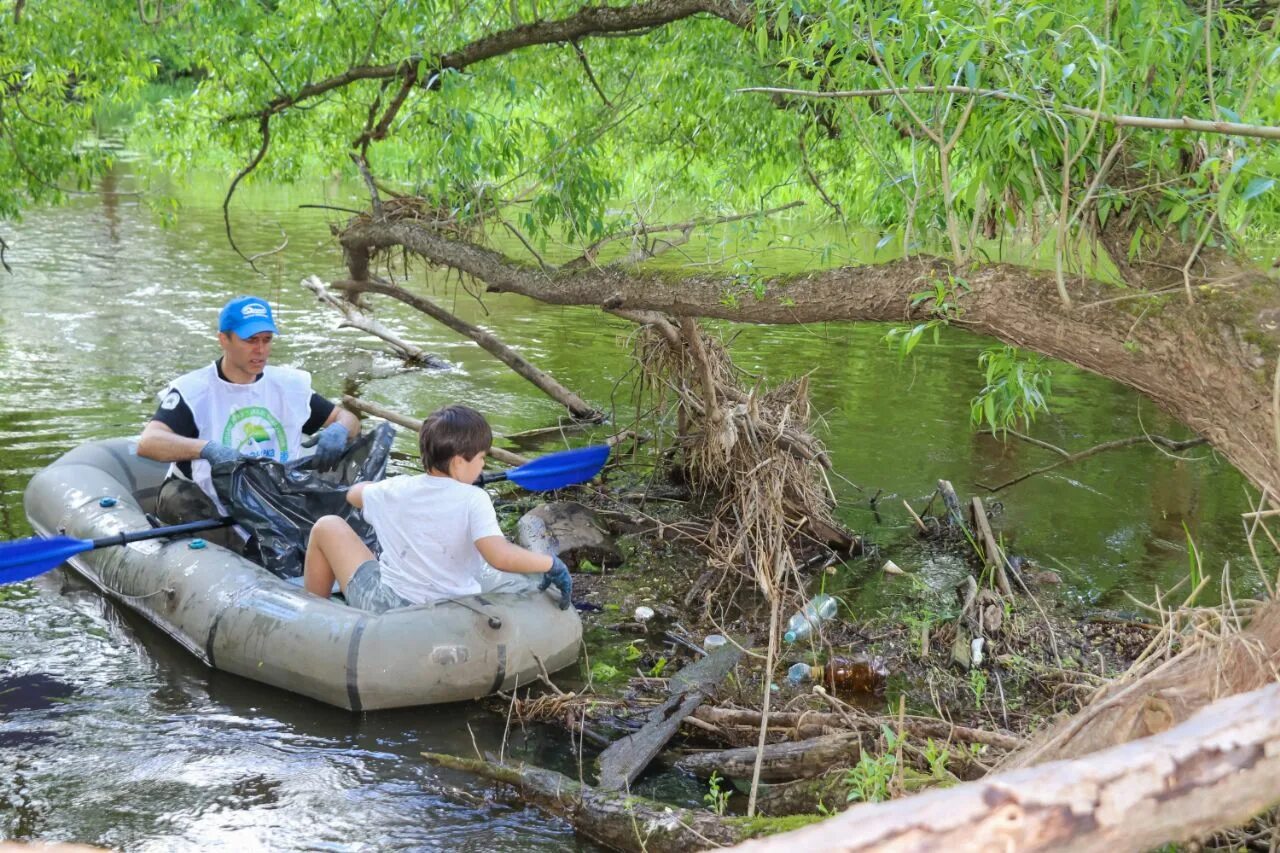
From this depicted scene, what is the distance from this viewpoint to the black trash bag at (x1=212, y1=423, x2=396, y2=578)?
5004 mm

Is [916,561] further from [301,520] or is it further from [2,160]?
[2,160]

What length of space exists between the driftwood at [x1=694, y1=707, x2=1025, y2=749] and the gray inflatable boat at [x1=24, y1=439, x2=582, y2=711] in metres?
0.75

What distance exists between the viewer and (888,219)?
17.7ft

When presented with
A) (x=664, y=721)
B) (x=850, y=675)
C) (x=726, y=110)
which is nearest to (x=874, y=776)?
(x=664, y=721)

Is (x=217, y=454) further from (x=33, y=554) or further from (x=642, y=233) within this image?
(x=642, y=233)

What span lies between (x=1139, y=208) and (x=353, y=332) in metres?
8.51

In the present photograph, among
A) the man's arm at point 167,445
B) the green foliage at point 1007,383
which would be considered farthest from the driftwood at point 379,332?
the green foliage at point 1007,383

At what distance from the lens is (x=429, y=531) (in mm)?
4285

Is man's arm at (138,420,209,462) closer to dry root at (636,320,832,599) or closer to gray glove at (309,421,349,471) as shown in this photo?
gray glove at (309,421,349,471)

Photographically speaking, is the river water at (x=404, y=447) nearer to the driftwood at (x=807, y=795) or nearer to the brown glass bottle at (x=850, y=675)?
the driftwood at (x=807, y=795)

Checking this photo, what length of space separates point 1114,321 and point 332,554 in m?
2.85

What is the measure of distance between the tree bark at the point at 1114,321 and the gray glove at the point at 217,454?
6.43 ft

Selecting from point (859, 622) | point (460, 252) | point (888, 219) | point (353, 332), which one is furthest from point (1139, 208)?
point (353, 332)

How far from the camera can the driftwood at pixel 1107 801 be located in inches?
67.4
